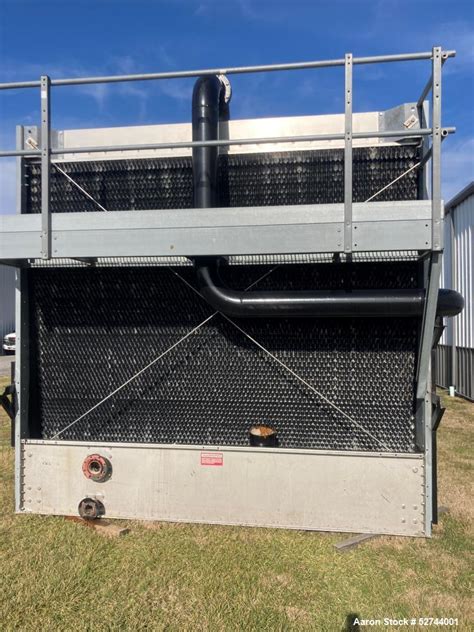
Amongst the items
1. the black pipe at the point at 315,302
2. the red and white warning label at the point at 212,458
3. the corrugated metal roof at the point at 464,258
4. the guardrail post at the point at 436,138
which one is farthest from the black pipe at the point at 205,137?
the corrugated metal roof at the point at 464,258

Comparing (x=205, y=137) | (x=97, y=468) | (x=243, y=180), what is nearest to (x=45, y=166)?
(x=205, y=137)

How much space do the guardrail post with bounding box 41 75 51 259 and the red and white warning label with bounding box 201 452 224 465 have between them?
5.97 feet

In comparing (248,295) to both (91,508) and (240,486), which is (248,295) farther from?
(91,508)

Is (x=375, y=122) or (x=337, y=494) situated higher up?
(x=375, y=122)

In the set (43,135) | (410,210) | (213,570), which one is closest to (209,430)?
(213,570)

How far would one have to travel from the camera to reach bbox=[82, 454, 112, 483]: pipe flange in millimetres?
3824

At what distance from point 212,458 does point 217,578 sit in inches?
31.2

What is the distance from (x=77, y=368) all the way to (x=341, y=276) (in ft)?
7.62

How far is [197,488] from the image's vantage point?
148 inches

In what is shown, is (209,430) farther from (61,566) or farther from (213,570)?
(61,566)

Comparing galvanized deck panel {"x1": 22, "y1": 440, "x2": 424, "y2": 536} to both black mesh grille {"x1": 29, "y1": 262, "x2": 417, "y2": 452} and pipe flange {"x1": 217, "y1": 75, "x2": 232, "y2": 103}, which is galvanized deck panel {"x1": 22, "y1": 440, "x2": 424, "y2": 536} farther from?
pipe flange {"x1": 217, "y1": 75, "x2": 232, "y2": 103}

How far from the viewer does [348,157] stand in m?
3.24

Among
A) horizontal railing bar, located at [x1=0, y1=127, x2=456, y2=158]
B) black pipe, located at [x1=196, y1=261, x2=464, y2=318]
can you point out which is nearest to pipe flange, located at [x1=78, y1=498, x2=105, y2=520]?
black pipe, located at [x1=196, y1=261, x2=464, y2=318]

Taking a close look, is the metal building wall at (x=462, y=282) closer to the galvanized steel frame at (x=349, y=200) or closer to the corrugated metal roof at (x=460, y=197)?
the corrugated metal roof at (x=460, y=197)
